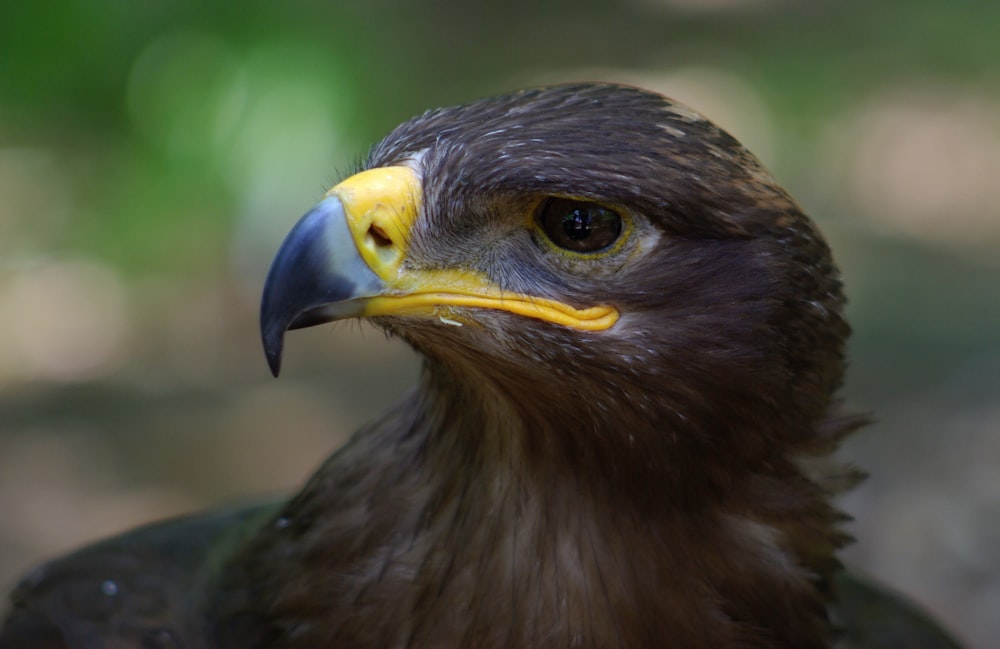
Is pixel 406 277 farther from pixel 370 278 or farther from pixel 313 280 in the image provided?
pixel 313 280

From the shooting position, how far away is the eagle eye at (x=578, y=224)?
103 inches

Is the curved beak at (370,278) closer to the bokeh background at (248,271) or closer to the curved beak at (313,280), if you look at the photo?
the curved beak at (313,280)

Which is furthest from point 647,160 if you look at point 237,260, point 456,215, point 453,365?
point 237,260

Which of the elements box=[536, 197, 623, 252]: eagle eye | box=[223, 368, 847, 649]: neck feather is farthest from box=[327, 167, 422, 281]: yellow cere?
box=[223, 368, 847, 649]: neck feather

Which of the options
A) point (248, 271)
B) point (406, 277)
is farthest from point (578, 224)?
point (248, 271)

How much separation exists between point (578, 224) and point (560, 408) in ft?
1.37

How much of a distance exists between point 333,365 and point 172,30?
2403 millimetres

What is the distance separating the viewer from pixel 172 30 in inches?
317

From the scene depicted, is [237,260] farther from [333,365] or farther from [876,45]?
[876,45]

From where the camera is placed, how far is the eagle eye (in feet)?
8.58

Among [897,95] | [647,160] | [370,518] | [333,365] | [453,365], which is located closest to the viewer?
[647,160]

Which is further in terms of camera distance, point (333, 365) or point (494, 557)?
point (333, 365)

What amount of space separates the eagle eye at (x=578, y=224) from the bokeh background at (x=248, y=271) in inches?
129

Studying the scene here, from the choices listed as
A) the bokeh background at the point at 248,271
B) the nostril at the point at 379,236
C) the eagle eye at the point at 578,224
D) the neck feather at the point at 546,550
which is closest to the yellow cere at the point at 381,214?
the nostril at the point at 379,236
